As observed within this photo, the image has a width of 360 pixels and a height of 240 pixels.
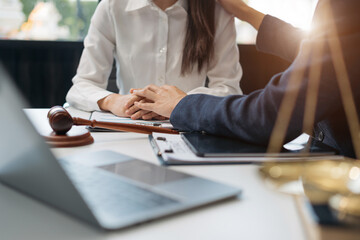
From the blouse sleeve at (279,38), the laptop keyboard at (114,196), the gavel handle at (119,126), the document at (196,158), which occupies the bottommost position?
the gavel handle at (119,126)

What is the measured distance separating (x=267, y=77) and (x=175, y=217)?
193cm

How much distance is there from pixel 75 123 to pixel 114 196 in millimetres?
455

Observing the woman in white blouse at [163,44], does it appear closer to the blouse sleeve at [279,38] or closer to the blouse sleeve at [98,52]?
the blouse sleeve at [98,52]

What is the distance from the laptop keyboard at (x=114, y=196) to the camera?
1.25ft

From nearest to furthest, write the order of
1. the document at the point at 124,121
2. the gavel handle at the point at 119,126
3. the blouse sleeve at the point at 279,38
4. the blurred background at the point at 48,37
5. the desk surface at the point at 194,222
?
1. the desk surface at the point at 194,222
2. the gavel handle at the point at 119,126
3. the document at the point at 124,121
4. the blouse sleeve at the point at 279,38
5. the blurred background at the point at 48,37

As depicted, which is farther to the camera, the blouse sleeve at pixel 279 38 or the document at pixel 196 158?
the blouse sleeve at pixel 279 38

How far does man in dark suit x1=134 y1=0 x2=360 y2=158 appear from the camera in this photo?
652 mm

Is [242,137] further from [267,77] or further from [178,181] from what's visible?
[267,77]

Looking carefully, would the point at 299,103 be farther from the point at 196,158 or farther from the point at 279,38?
the point at 279,38

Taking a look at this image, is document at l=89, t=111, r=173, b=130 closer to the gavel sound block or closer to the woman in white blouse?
the gavel sound block

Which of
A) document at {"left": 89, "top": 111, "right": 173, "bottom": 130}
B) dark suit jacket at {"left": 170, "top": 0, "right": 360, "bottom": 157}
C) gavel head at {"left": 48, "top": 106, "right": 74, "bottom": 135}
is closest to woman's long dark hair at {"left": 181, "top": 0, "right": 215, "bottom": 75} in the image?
document at {"left": 89, "top": 111, "right": 173, "bottom": 130}

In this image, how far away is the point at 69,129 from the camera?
2.55ft

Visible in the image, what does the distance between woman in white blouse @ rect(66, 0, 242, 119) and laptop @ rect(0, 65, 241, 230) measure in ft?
3.31

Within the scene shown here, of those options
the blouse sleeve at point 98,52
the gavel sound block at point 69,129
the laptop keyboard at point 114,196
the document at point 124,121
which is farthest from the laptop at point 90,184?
the blouse sleeve at point 98,52
